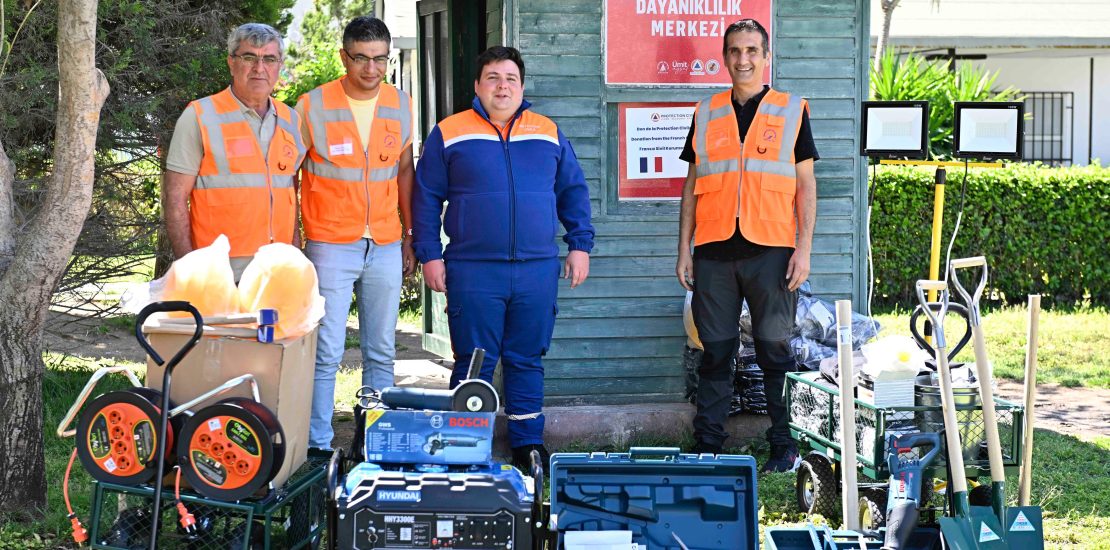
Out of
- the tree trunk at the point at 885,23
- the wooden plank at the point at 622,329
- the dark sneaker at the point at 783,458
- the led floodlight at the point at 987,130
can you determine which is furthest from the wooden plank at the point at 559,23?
the tree trunk at the point at 885,23

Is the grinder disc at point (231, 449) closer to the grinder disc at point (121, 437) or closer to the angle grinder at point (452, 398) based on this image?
the grinder disc at point (121, 437)

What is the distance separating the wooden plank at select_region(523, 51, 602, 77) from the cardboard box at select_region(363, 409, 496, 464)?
2.75 metres

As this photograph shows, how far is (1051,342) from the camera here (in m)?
9.87

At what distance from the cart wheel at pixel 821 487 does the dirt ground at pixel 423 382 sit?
100 inches

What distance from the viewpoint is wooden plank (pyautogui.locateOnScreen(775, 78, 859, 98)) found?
6.62m

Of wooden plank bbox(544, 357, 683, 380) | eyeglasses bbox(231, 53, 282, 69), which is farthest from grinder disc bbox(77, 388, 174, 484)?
wooden plank bbox(544, 357, 683, 380)

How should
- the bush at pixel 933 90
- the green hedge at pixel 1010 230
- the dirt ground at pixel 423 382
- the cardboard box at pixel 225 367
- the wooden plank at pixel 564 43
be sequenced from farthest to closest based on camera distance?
the bush at pixel 933 90 → the green hedge at pixel 1010 230 → the dirt ground at pixel 423 382 → the wooden plank at pixel 564 43 → the cardboard box at pixel 225 367

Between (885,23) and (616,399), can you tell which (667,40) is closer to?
(616,399)

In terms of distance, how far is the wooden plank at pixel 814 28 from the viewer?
21.6 feet

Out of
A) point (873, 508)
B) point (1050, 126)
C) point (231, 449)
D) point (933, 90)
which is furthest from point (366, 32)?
point (1050, 126)

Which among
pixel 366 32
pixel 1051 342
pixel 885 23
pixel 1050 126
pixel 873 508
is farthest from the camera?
pixel 1050 126

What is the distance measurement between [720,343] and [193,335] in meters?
2.55

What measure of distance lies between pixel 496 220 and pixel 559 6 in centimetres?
152

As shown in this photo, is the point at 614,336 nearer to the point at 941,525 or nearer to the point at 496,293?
the point at 496,293
